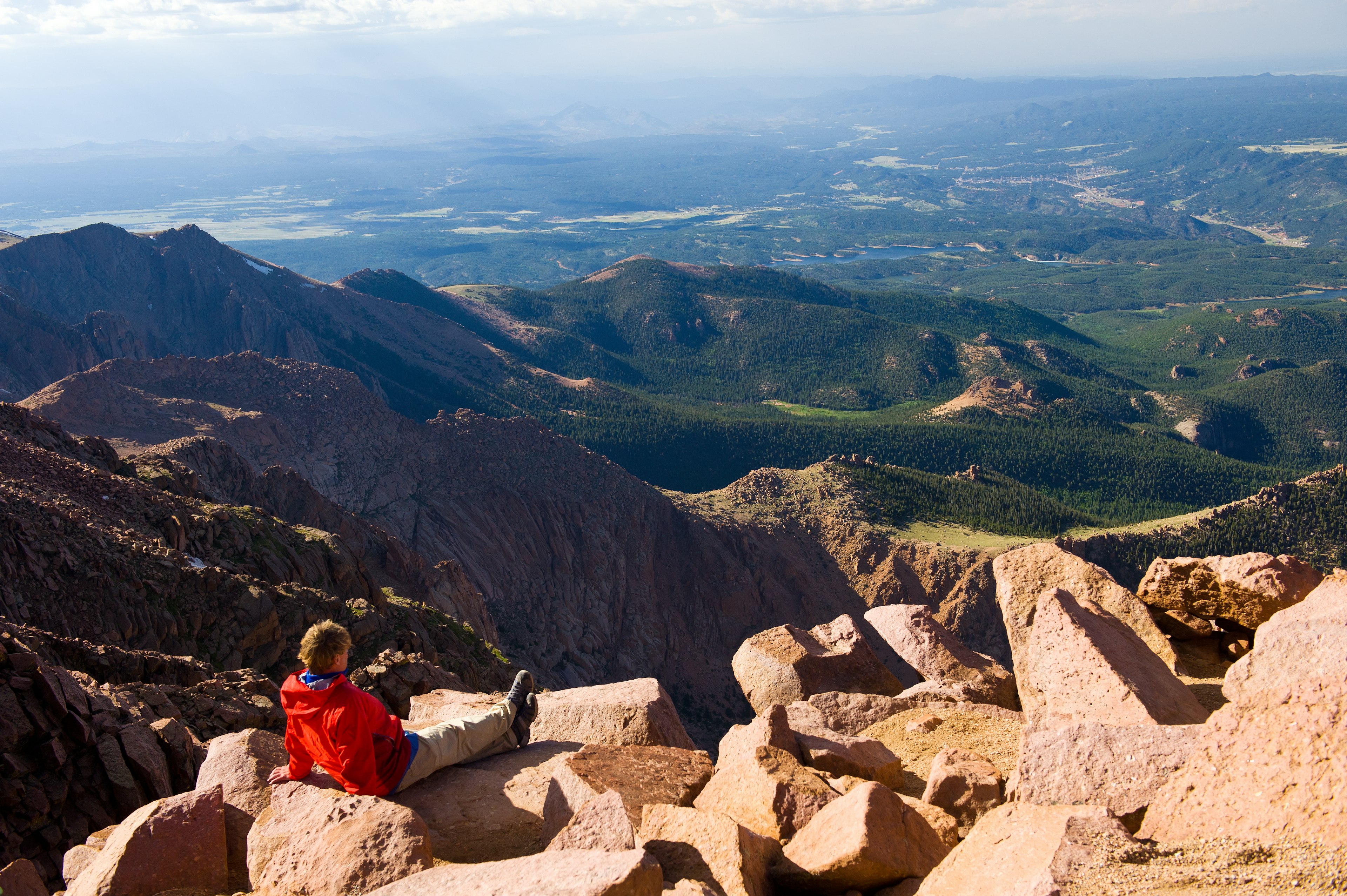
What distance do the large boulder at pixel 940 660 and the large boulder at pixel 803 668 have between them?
2.67 feet

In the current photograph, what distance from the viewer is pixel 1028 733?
29.9 feet

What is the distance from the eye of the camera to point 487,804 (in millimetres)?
10094

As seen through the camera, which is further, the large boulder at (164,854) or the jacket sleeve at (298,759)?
the jacket sleeve at (298,759)

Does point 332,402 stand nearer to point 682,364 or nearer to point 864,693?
point 864,693

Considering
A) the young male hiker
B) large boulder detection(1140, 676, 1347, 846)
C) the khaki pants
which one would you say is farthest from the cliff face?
large boulder detection(1140, 676, 1347, 846)

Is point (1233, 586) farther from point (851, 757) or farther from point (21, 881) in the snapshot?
point (21, 881)

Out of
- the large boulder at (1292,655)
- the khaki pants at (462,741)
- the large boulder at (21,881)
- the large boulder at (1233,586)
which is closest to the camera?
the large boulder at (1292,655)

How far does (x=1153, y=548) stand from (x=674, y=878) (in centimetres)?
7012

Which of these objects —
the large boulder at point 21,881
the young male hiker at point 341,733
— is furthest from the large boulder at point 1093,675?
the large boulder at point 21,881

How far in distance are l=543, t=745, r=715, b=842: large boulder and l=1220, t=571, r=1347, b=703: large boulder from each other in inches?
235

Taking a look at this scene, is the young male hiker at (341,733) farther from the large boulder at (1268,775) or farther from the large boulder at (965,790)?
the large boulder at (1268,775)

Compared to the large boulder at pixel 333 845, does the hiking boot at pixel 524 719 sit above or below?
below

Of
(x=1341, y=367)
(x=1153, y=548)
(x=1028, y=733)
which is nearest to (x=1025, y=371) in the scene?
(x=1341, y=367)

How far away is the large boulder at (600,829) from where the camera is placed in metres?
7.96
